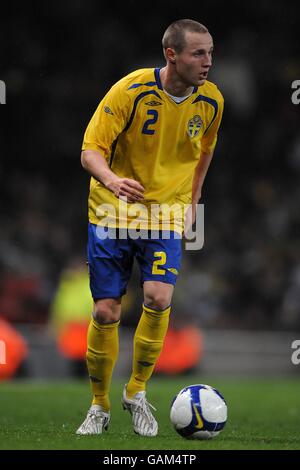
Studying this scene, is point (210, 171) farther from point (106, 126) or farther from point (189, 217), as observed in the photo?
point (106, 126)

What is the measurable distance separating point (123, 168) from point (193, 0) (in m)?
11.0

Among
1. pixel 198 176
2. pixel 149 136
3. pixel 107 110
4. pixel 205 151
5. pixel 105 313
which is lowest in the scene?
pixel 105 313

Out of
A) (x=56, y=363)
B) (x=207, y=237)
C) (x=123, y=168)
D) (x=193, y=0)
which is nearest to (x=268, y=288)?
(x=207, y=237)

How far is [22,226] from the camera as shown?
1614cm

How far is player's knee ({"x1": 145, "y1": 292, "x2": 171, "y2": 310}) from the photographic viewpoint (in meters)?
6.00

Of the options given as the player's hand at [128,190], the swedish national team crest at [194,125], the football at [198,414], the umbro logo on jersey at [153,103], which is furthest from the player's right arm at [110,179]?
the football at [198,414]

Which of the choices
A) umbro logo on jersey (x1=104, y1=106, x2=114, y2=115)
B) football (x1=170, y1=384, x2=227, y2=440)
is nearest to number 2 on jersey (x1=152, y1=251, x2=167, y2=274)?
football (x1=170, y1=384, x2=227, y2=440)

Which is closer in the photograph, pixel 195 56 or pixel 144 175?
pixel 195 56

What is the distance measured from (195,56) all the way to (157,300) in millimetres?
1344

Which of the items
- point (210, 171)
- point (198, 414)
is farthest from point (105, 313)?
point (210, 171)

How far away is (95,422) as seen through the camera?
610cm

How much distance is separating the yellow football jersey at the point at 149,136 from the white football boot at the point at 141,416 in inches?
38.9

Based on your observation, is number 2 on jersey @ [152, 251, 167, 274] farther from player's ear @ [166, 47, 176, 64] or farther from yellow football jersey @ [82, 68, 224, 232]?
player's ear @ [166, 47, 176, 64]
